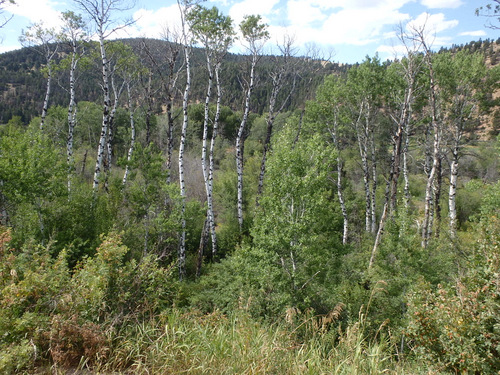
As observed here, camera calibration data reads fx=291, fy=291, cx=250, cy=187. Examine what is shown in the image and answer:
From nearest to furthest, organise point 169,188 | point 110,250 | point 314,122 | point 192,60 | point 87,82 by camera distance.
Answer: point 110,250
point 169,188
point 192,60
point 314,122
point 87,82

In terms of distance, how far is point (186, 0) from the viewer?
44.8 ft

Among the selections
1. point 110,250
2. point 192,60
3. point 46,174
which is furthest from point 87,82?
point 110,250

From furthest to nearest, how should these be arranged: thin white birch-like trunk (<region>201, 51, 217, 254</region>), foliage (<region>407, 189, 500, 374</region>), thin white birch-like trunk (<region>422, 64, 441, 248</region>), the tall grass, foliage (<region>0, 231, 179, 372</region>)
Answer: thin white birch-like trunk (<region>201, 51, 217, 254</region>), thin white birch-like trunk (<region>422, 64, 441, 248</region>), foliage (<region>407, 189, 500, 374</region>), foliage (<region>0, 231, 179, 372</region>), the tall grass

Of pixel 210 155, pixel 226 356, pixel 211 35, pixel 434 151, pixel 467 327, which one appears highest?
pixel 211 35

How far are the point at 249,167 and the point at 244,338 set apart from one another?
2444cm

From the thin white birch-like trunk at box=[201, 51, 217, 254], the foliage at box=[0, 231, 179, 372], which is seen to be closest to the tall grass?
the foliage at box=[0, 231, 179, 372]

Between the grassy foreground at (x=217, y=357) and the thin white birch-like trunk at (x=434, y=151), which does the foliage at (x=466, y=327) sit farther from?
the thin white birch-like trunk at (x=434, y=151)

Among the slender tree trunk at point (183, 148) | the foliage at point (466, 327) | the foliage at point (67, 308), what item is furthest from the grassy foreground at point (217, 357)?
the slender tree trunk at point (183, 148)

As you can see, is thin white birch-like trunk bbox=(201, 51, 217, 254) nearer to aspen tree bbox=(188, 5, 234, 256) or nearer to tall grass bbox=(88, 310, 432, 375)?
aspen tree bbox=(188, 5, 234, 256)

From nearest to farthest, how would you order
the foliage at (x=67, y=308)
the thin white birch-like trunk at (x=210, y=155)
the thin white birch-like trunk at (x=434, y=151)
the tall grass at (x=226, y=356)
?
the tall grass at (x=226, y=356), the foliage at (x=67, y=308), the thin white birch-like trunk at (x=434, y=151), the thin white birch-like trunk at (x=210, y=155)

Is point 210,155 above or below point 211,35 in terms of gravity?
below

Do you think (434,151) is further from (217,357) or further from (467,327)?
(217,357)

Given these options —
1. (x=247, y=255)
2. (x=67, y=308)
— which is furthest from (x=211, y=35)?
(x=67, y=308)

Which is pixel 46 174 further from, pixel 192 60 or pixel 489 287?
pixel 489 287
